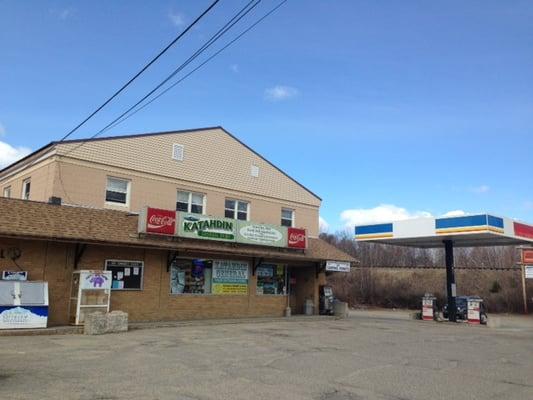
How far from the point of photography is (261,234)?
25172mm

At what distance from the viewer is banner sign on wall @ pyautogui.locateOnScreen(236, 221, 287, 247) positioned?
80.0 feet

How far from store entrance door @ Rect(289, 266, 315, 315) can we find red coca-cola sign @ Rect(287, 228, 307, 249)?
8.39 ft

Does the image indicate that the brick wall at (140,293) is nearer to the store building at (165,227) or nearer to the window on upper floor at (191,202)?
the store building at (165,227)

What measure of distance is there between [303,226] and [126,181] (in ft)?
36.4

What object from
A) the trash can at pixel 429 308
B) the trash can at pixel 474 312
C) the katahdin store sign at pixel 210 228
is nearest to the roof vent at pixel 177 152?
the katahdin store sign at pixel 210 228

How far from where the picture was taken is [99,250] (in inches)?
810

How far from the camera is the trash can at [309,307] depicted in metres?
28.9

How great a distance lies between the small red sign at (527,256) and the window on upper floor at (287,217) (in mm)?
21564

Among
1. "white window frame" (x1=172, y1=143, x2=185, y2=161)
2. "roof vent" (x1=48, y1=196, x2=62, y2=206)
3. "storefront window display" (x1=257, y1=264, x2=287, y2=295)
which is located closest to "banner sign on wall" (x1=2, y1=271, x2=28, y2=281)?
"roof vent" (x1=48, y1=196, x2=62, y2=206)

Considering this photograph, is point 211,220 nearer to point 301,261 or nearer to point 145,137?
point 145,137

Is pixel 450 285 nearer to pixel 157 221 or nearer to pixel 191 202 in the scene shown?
pixel 191 202

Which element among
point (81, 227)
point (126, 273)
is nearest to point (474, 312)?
point (126, 273)

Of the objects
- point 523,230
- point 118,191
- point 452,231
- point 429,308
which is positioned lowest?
point 429,308

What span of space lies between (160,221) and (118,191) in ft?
9.01
